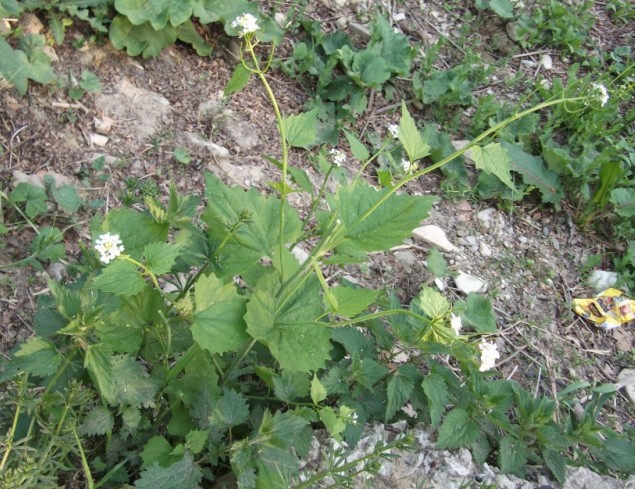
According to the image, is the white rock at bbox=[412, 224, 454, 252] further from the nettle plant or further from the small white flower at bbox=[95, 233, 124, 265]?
the small white flower at bbox=[95, 233, 124, 265]

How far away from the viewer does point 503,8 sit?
390cm

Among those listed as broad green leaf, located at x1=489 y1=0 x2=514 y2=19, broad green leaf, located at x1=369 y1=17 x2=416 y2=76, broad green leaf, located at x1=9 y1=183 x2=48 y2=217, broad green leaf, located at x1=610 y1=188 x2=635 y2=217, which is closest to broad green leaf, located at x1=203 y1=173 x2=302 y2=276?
broad green leaf, located at x1=9 y1=183 x2=48 y2=217

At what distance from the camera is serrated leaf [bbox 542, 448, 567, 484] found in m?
2.06

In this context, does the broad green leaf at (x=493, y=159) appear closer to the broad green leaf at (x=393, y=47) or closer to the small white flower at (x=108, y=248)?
the small white flower at (x=108, y=248)

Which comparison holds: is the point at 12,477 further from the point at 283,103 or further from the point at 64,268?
the point at 283,103

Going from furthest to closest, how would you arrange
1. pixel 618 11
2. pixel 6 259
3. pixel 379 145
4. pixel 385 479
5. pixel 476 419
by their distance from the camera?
pixel 618 11 → pixel 379 145 → pixel 6 259 → pixel 476 419 → pixel 385 479

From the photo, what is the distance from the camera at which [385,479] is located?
6.31ft

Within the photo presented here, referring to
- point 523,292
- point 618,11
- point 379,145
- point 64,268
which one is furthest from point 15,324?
point 618,11

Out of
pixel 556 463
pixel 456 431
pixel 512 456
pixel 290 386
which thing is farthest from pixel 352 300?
pixel 556 463

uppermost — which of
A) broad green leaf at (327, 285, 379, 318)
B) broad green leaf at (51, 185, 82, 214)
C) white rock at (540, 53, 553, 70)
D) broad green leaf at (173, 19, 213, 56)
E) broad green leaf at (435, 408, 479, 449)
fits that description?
broad green leaf at (173, 19, 213, 56)

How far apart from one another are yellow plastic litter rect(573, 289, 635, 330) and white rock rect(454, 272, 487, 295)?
457 millimetres

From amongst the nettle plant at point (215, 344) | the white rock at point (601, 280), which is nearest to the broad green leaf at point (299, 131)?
the nettle plant at point (215, 344)

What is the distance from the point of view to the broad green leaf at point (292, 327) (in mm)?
1602

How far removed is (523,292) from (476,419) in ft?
→ 3.33
